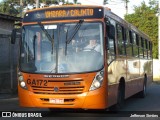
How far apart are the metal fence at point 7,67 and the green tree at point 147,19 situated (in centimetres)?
5096

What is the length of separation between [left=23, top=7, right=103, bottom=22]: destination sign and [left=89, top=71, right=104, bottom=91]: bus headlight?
1.58m

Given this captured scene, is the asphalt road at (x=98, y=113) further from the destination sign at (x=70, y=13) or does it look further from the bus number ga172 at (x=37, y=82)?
the destination sign at (x=70, y=13)

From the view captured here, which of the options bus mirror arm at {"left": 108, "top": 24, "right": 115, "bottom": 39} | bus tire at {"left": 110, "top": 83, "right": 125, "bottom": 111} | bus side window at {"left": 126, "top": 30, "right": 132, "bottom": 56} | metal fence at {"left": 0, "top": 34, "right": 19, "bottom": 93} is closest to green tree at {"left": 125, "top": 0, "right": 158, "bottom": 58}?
metal fence at {"left": 0, "top": 34, "right": 19, "bottom": 93}

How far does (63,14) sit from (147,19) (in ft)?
197

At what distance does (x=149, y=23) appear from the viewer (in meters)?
69.3

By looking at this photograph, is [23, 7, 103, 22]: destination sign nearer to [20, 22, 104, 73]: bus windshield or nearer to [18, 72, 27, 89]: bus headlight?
[20, 22, 104, 73]: bus windshield

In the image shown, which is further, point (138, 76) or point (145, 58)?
point (145, 58)

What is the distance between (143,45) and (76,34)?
8.60 m

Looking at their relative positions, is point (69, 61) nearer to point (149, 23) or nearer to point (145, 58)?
point (145, 58)

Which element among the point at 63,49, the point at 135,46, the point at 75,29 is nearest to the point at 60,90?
the point at 63,49

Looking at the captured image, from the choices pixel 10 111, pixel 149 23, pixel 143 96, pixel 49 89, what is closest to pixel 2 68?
pixel 10 111

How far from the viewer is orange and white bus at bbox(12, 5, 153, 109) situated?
34.7 feet

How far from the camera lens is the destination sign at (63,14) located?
36.6 ft

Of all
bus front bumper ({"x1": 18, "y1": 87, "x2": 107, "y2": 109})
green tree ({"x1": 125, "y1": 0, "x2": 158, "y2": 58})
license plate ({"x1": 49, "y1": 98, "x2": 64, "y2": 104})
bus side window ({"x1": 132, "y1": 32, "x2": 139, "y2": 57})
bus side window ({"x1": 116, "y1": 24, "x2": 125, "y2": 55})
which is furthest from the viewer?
green tree ({"x1": 125, "y1": 0, "x2": 158, "y2": 58})
